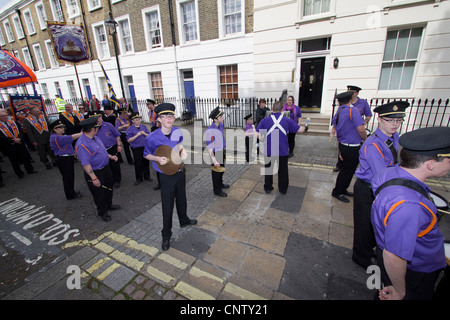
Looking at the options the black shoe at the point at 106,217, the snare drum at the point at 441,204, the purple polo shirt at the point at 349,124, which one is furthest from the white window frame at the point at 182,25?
the snare drum at the point at 441,204

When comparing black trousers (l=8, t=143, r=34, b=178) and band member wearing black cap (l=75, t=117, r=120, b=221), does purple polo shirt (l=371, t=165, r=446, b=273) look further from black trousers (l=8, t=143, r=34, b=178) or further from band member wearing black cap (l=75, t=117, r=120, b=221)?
black trousers (l=8, t=143, r=34, b=178)

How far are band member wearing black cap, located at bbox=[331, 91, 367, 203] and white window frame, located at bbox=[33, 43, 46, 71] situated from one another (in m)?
29.9

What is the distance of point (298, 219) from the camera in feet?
13.0

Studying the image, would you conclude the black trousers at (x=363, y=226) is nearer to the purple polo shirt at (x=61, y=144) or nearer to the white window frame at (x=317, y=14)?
the purple polo shirt at (x=61, y=144)

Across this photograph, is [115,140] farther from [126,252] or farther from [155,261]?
[155,261]

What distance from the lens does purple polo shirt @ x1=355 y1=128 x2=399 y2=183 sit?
104 inches

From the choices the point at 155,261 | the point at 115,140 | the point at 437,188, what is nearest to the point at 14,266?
the point at 155,261

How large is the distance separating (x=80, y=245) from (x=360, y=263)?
4.44m

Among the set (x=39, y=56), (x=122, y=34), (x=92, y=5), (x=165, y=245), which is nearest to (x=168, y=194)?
(x=165, y=245)

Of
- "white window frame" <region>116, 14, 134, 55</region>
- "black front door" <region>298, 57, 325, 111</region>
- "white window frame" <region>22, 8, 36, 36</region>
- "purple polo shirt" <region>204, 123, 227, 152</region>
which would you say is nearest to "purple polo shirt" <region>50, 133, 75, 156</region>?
"purple polo shirt" <region>204, 123, 227, 152</region>

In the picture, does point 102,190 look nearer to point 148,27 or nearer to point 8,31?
point 148,27

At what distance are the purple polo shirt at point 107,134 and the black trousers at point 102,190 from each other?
1533mm

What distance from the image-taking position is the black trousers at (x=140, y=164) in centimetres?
581

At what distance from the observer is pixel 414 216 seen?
1.46 meters
